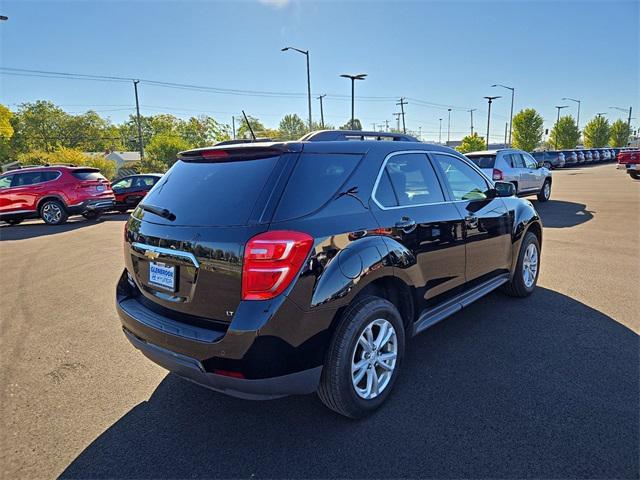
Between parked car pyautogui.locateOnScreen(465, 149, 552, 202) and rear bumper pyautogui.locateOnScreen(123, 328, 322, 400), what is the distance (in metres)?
Answer: 10.5

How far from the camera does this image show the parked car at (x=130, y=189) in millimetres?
15266

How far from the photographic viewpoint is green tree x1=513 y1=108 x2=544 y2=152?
6900 cm

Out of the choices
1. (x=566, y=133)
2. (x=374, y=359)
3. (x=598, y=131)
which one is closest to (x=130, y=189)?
(x=374, y=359)

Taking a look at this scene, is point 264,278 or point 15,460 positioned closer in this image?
point 264,278

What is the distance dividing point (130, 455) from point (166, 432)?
24cm

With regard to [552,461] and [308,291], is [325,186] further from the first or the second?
[552,461]

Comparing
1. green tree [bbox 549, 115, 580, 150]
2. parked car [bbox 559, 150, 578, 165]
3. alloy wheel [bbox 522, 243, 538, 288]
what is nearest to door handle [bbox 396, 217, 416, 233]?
alloy wheel [bbox 522, 243, 538, 288]

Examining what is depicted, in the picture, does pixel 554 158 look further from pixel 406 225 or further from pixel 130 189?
pixel 406 225

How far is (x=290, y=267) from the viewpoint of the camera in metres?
2.17

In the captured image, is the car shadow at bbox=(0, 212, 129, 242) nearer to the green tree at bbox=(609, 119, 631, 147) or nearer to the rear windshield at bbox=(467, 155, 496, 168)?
the rear windshield at bbox=(467, 155, 496, 168)

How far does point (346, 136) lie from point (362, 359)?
1668 mm

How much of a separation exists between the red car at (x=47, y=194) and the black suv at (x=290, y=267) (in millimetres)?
11284

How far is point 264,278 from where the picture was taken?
2143 mm

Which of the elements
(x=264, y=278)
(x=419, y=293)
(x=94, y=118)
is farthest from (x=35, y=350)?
(x=94, y=118)
